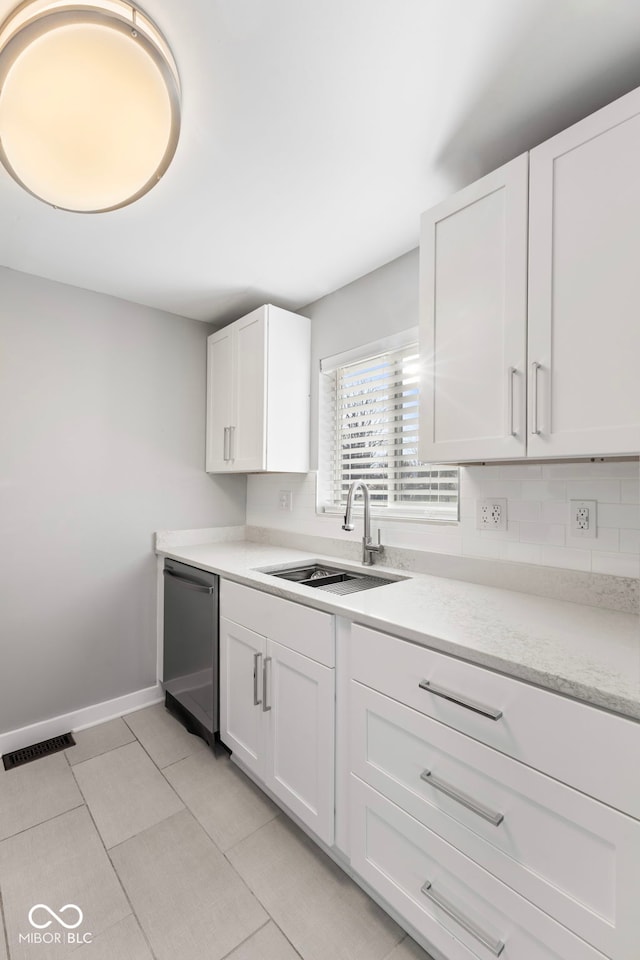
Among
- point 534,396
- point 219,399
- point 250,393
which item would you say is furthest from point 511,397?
point 219,399

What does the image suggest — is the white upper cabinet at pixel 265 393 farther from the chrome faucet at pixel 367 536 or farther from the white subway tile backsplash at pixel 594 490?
the white subway tile backsplash at pixel 594 490

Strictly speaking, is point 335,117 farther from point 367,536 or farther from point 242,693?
point 242,693

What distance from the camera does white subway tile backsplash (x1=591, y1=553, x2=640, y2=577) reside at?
134cm

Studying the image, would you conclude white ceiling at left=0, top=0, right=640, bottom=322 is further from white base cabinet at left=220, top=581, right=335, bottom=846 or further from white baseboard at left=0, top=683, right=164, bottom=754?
white baseboard at left=0, top=683, right=164, bottom=754

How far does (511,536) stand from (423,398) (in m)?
0.62

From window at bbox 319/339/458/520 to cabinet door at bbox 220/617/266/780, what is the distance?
0.88 meters

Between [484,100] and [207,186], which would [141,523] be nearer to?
[207,186]

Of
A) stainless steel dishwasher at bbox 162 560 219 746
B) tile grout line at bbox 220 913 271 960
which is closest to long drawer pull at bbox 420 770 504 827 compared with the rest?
tile grout line at bbox 220 913 271 960

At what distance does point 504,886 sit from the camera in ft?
3.22

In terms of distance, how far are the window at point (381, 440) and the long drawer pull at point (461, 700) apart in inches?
35.0

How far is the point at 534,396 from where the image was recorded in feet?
4.13

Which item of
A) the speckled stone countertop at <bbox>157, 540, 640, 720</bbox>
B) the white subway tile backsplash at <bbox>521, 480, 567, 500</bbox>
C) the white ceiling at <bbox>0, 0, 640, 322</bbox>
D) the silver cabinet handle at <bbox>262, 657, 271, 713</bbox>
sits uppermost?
the white ceiling at <bbox>0, 0, 640, 322</bbox>

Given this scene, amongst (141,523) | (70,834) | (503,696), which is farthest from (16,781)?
(503,696)

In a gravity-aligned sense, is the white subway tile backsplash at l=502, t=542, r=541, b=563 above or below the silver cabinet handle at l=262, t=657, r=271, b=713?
above
